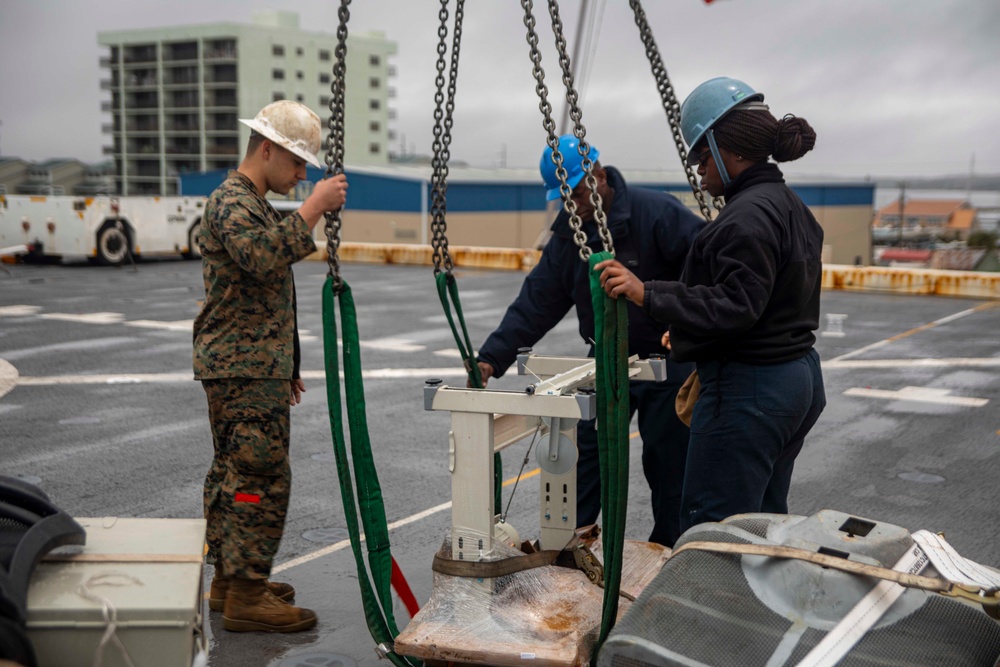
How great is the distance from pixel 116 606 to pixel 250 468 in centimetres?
166

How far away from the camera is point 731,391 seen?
3.47 meters

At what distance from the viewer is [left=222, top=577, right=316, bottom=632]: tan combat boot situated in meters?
4.26

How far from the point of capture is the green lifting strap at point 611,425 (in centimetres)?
320

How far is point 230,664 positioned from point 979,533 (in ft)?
13.3

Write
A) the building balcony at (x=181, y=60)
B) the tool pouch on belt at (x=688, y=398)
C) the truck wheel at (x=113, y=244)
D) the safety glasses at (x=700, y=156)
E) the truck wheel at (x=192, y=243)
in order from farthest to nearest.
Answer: the building balcony at (x=181, y=60) → the truck wheel at (x=192, y=243) → the truck wheel at (x=113, y=244) → the tool pouch on belt at (x=688, y=398) → the safety glasses at (x=700, y=156)

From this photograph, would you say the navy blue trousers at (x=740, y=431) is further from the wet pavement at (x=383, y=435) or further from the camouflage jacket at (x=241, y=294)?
the camouflage jacket at (x=241, y=294)

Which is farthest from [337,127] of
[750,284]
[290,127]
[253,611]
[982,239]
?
[982,239]

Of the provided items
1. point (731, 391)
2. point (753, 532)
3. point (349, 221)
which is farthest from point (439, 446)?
point (349, 221)

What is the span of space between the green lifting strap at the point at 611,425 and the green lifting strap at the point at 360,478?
0.84 meters

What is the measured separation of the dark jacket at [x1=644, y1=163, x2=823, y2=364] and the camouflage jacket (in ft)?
4.97

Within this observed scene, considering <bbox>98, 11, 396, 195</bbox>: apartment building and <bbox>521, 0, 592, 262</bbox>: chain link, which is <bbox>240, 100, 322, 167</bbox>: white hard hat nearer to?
<bbox>521, 0, 592, 262</bbox>: chain link

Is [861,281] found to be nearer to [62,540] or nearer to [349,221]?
[62,540]

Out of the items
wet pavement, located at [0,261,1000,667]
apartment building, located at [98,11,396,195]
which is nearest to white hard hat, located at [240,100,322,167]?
wet pavement, located at [0,261,1000,667]

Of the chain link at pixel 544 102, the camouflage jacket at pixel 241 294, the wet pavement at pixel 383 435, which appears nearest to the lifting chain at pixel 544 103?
the chain link at pixel 544 102
